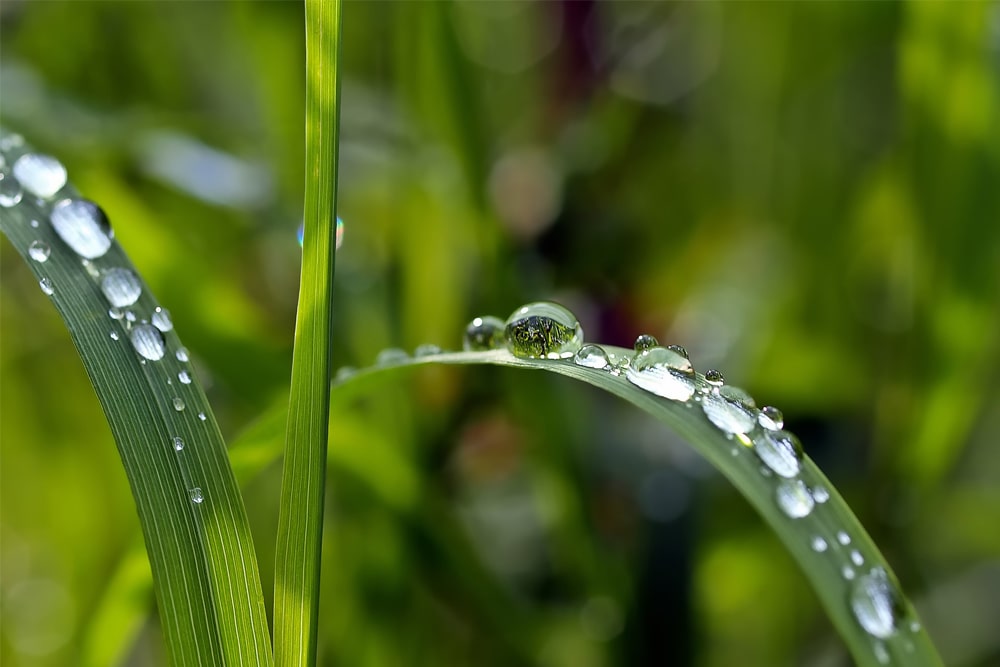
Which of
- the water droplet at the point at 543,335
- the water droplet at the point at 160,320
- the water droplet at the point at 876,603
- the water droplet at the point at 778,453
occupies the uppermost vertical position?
the water droplet at the point at 160,320

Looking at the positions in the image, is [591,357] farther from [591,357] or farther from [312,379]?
[312,379]

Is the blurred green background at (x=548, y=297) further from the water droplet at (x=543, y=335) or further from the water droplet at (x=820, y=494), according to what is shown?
the water droplet at (x=820, y=494)

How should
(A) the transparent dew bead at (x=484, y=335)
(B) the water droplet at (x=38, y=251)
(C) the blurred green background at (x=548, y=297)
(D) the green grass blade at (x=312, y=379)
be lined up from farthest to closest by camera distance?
(C) the blurred green background at (x=548, y=297) < (A) the transparent dew bead at (x=484, y=335) < (B) the water droplet at (x=38, y=251) < (D) the green grass blade at (x=312, y=379)

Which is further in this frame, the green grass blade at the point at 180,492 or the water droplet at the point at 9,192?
the water droplet at the point at 9,192

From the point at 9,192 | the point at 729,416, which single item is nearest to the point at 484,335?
the point at 729,416

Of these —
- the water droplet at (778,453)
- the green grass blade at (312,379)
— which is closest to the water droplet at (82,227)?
the green grass blade at (312,379)

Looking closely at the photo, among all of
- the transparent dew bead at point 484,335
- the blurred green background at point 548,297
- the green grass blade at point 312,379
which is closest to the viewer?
the green grass blade at point 312,379

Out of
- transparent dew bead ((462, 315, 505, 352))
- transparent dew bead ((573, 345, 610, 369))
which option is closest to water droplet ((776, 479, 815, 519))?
transparent dew bead ((573, 345, 610, 369))

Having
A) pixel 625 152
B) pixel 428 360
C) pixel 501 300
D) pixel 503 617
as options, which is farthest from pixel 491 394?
pixel 428 360
